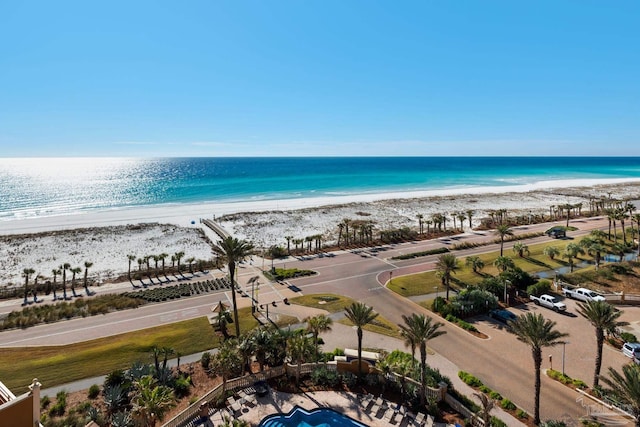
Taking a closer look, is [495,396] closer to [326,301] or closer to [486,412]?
[486,412]

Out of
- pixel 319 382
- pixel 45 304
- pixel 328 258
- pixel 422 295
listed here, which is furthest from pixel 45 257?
pixel 422 295

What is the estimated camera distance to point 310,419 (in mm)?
20406

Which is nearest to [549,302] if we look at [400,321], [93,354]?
[400,321]

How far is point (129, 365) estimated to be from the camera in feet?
86.7

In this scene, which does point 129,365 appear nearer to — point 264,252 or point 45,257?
point 264,252

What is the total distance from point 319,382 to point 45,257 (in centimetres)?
5770

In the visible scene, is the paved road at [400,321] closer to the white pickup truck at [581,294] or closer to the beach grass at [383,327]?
the beach grass at [383,327]

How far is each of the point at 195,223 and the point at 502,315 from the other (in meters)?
67.1

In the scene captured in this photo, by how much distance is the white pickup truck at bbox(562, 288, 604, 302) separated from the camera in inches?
1425

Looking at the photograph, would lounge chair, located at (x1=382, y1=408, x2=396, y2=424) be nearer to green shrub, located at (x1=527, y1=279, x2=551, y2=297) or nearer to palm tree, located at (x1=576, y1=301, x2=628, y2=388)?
palm tree, located at (x1=576, y1=301, x2=628, y2=388)

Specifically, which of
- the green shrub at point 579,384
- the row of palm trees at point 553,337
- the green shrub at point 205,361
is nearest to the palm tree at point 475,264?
the row of palm trees at point 553,337

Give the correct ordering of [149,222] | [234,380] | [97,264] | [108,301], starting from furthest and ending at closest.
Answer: [149,222], [97,264], [108,301], [234,380]

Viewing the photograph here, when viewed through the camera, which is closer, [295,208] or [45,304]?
[45,304]

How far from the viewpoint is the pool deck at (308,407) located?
65.7ft
